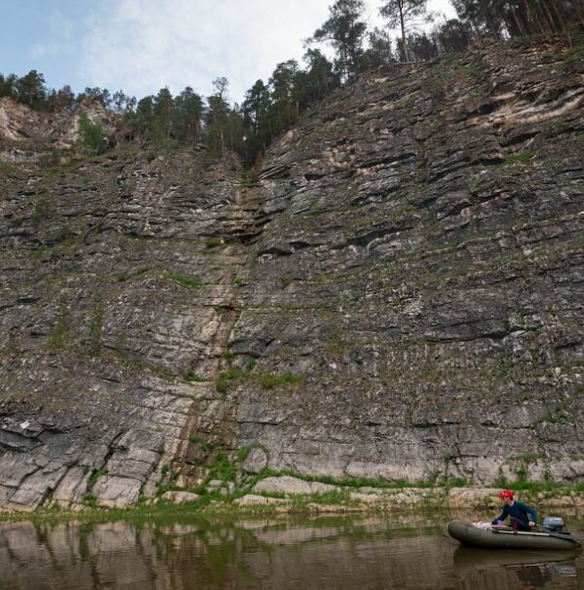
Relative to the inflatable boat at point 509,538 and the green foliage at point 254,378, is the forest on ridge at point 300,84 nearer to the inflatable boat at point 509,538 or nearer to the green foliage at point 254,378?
the green foliage at point 254,378

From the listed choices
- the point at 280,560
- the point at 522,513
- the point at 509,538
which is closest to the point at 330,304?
the point at 522,513

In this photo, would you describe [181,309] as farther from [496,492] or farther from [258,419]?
[496,492]

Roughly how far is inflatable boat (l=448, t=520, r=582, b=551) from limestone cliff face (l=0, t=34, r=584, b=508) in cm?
703

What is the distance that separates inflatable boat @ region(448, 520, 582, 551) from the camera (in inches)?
461

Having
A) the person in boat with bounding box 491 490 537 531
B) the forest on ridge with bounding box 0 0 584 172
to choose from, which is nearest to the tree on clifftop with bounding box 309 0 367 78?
the forest on ridge with bounding box 0 0 584 172

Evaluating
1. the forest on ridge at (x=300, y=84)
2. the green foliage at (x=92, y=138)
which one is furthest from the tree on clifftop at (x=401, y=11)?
the green foliage at (x=92, y=138)

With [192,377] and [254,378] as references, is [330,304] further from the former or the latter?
[192,377]

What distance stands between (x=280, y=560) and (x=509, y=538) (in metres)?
5.70

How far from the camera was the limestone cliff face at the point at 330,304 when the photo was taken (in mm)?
22156

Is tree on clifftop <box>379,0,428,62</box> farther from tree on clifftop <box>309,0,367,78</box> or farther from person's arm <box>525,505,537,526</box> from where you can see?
person's arm <box>525,505,537,526</box>

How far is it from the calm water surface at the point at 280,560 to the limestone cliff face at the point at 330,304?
5.83m

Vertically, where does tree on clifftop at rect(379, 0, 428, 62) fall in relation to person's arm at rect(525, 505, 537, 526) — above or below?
above

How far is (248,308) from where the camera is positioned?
3266cm

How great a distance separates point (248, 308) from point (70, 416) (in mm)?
12360
